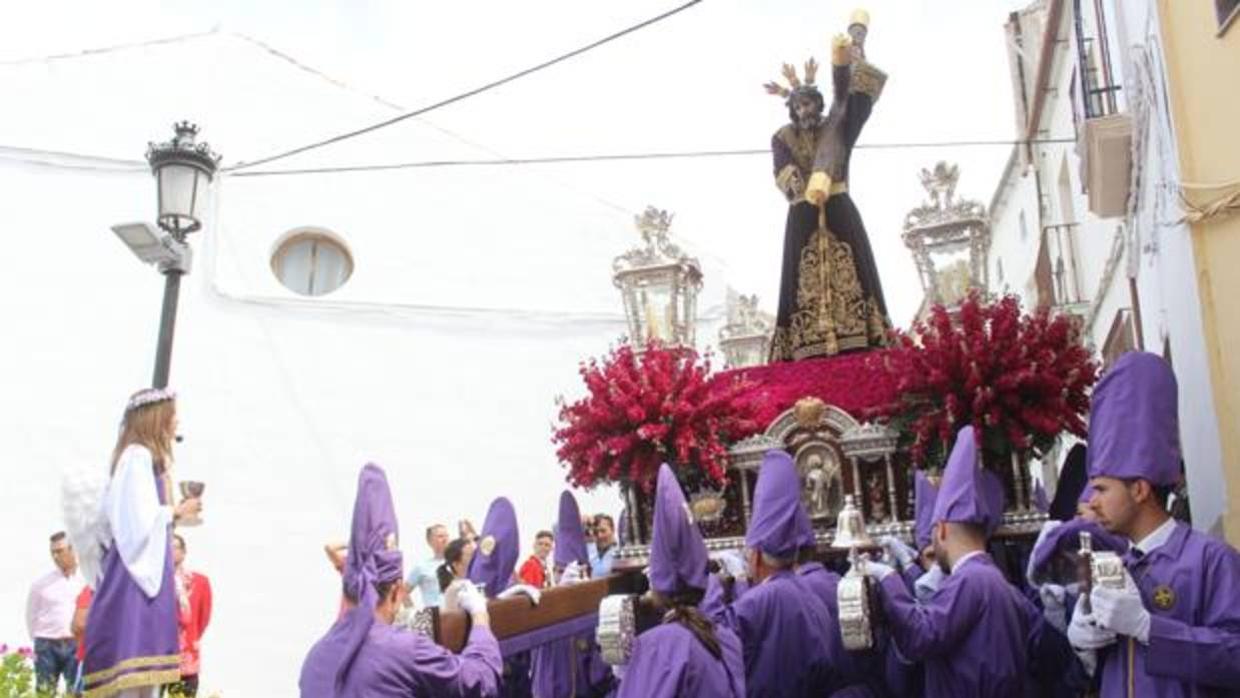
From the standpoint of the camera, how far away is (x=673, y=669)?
11.8ft

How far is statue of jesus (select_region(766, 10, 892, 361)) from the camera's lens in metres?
6.88

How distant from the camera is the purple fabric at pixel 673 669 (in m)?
3.62

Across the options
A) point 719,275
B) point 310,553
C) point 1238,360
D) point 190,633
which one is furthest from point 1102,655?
point 719,275

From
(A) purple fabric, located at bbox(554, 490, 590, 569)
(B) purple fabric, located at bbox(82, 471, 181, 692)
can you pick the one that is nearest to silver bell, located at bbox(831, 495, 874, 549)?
(A) purple fabric, located at bbox(554, 490, 590, 569)

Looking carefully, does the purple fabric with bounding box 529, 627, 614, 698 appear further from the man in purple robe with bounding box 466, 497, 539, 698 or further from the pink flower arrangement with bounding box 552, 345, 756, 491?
the pink flower arrangement with bounding box 552, 345, 756, 491

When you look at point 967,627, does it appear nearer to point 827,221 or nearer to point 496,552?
point 496,552

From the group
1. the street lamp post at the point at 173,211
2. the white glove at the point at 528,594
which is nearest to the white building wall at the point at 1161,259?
the white glove at the point at 528,594

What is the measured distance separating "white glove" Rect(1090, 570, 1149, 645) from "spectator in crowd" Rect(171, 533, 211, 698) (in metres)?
6.59

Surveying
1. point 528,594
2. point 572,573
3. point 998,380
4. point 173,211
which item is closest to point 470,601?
point 528,594

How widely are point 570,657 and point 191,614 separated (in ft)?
13.8

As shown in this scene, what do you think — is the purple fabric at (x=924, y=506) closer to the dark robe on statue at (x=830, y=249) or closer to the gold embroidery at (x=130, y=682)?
the dark robe on statue at (x=830, y=249)

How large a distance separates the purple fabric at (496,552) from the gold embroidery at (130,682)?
1984mm

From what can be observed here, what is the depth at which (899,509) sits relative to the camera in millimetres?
6027

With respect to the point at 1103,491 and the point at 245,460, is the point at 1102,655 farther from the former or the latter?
the point at 245,460
